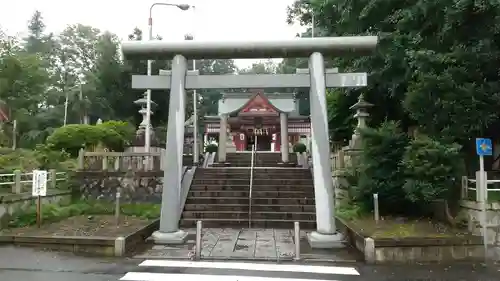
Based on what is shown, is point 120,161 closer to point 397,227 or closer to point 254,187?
point 254,187

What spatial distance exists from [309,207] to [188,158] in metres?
12.7

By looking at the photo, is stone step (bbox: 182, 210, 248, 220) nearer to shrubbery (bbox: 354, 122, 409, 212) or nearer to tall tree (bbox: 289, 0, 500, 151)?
shrubbery (bbox: 354, 122, 409, 212)

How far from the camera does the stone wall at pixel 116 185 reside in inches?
597

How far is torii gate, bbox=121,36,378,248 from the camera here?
10.9 meters

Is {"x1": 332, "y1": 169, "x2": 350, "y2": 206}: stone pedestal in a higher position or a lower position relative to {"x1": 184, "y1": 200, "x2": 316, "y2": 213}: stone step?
higher

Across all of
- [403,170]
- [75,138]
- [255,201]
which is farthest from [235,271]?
[75,138]

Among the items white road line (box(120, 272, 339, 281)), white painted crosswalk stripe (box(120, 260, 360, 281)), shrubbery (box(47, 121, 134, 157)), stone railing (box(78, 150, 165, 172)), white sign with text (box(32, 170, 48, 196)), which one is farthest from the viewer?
shrubbery (box(47, 121, 134, 157))

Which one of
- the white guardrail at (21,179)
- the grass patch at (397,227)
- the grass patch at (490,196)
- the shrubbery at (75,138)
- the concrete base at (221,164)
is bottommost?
the grass patch at (397,227)

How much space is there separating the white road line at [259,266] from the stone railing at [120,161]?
7.25m

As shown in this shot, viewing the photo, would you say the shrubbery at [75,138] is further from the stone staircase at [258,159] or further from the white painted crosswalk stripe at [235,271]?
the white painted crosswalk stripe at [235,271]

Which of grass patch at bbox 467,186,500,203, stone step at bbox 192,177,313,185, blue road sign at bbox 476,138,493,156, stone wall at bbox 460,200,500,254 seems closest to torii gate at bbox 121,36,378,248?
blue road sign at bbox 476,138,493,156

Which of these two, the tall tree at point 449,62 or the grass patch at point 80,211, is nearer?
the tall tree at point 449,62

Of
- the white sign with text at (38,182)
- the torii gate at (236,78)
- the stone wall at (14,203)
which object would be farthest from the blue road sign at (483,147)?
the stone wall at (14,203)

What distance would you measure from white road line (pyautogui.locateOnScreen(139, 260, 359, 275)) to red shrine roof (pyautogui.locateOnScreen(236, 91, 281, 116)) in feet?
62.8
